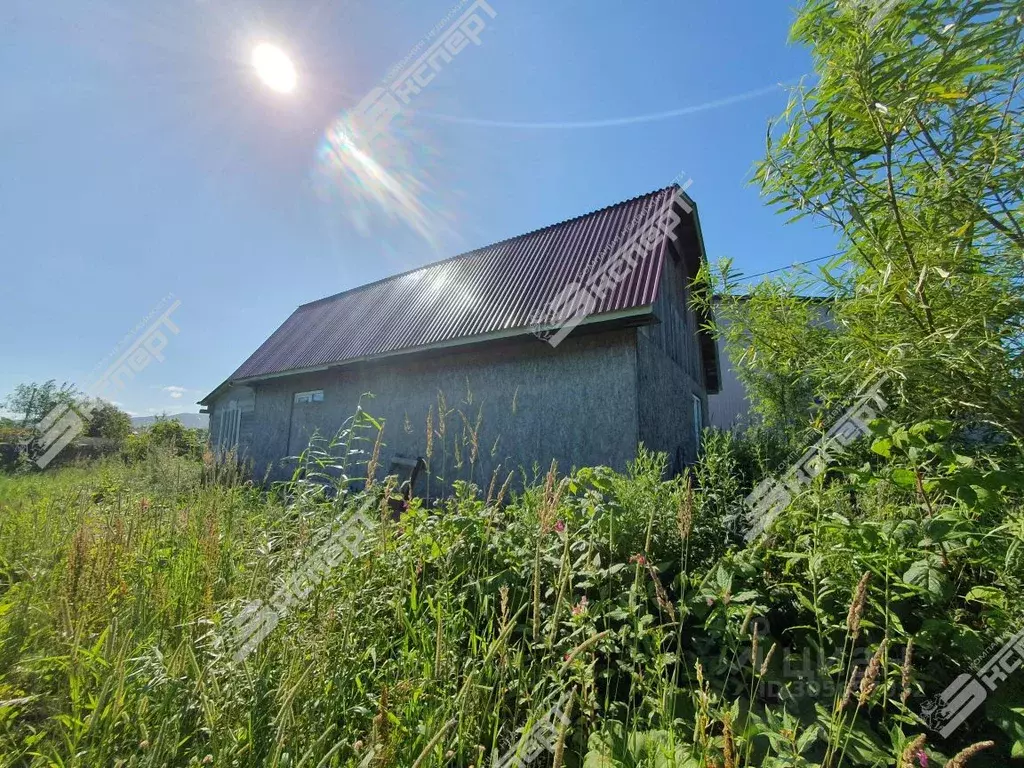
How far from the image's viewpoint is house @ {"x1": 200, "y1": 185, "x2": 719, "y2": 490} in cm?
594

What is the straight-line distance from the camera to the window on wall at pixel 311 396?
390 inches

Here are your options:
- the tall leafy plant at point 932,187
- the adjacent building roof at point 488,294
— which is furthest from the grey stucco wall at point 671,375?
the tall leafy plant at point 932,187

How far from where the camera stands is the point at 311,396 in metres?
10.1

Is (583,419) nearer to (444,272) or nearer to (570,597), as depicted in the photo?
(570,597)

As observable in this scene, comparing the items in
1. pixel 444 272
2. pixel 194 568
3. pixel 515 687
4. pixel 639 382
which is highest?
pixel 444 272

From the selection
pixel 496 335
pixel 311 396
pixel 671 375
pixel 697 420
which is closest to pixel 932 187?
pixel 496 335

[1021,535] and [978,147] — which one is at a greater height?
[978,147]

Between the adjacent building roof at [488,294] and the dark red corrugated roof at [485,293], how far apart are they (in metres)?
0.02

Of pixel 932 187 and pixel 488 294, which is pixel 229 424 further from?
pixel 932 187

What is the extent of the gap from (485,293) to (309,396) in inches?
207

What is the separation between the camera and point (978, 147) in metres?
1.44

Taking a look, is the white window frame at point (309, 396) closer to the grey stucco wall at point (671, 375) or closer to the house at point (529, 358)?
the house at point (529, 358)

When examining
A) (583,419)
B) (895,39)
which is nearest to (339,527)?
(895,39)

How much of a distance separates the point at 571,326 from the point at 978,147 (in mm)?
4557
